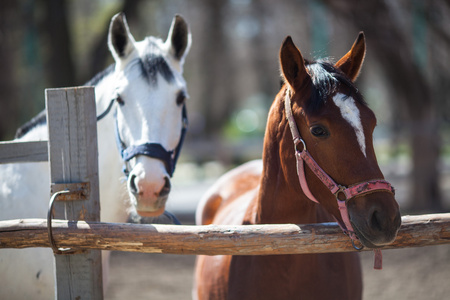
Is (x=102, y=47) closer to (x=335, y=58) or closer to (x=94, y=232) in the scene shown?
(x=335, y=58)

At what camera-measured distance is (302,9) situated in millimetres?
13391

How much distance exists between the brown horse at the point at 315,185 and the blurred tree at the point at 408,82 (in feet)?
18.5

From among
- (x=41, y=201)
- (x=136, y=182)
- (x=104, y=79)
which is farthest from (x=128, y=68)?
(x=41, y=201)

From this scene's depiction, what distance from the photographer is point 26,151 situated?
2.33m

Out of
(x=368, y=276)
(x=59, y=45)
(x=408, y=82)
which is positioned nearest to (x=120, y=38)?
(x=368, y=276)

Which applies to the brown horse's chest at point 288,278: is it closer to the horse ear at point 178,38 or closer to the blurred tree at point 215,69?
the horse ear at point 178,38

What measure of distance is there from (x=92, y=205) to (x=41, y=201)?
695 mm

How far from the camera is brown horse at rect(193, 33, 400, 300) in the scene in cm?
184

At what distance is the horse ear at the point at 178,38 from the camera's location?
2.96m

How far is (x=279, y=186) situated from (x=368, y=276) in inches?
155

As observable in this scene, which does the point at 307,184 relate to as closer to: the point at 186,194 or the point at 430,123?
the point at 430,123

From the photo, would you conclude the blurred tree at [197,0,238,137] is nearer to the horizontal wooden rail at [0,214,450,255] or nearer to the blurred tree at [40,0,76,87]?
the blurred tree at [40,0,76,87]

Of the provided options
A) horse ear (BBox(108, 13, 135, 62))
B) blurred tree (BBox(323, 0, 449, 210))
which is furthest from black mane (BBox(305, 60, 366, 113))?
blurred tree (BBox(323, 0, 449, 210))

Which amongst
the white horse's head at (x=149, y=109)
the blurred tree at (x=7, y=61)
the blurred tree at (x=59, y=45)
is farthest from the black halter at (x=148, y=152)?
the blurred tree at (x=7, y=61)
